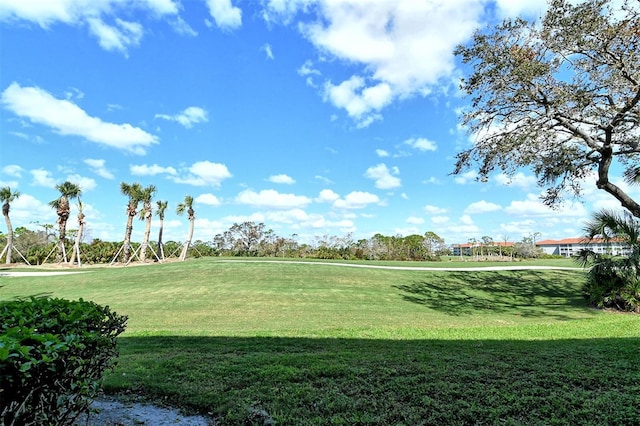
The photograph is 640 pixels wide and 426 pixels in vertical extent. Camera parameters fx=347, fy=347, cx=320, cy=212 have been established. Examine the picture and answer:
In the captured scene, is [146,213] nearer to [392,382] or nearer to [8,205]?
[8,205]

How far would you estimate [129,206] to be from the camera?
2677 centimetres

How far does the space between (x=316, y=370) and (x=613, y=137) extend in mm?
10182

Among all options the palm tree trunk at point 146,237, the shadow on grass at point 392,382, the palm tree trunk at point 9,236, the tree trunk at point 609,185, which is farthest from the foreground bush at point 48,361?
the palm tree trunk at point 9,236

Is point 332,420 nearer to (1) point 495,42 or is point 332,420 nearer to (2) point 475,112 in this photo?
(2) point 475,112

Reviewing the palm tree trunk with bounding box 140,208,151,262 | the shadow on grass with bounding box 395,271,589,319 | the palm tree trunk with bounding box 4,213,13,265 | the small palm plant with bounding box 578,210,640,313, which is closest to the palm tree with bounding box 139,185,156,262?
the palm tree trunk with bounding box 140,208,151,262

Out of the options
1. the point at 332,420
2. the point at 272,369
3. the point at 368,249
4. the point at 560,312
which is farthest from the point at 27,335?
the point at 368,249

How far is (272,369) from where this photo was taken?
3.84m

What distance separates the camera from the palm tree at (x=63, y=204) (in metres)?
24.3

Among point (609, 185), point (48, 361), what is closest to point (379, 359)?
point (48, 361)

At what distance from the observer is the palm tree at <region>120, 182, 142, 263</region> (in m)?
26.3

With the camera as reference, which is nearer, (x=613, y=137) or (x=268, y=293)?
(x=613, y=137)

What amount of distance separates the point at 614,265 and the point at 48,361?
12.5 meters

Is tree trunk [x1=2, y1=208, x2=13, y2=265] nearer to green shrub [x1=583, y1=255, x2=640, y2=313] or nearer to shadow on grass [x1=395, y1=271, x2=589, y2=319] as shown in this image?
shadow on grass [x1=395, y1=271, x2=589, y2=319]

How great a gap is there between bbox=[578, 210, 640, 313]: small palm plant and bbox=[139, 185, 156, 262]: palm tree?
2664cm
